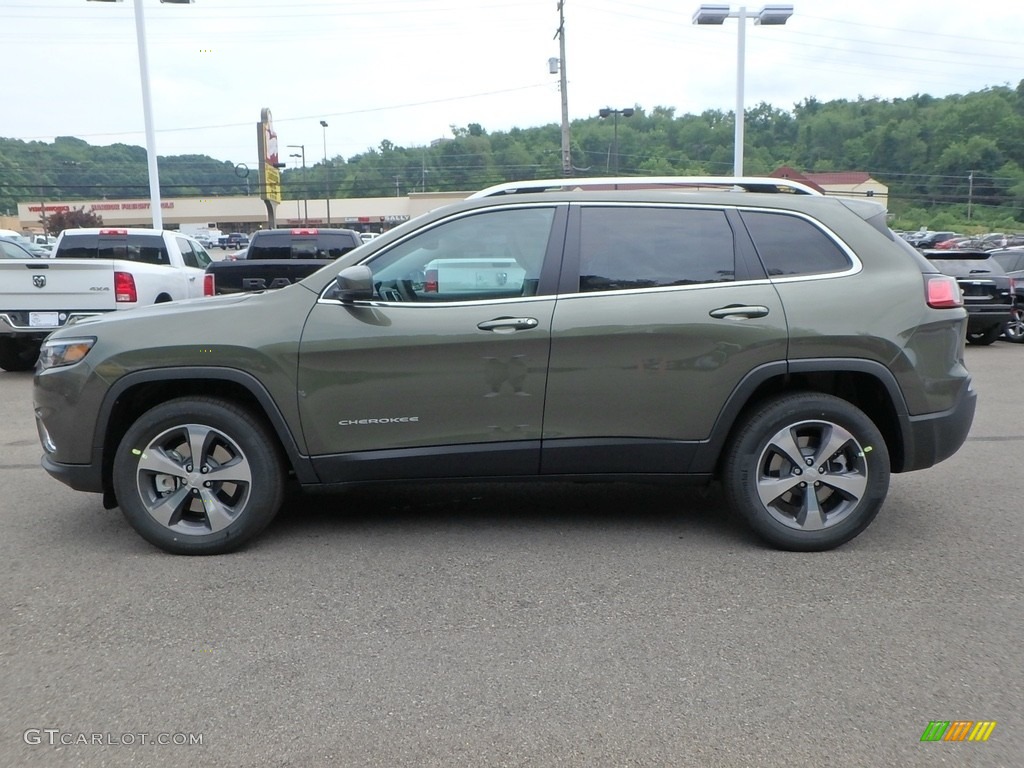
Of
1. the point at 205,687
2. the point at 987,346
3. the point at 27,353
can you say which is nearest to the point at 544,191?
the point at 205,687

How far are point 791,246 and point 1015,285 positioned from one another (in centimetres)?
1260

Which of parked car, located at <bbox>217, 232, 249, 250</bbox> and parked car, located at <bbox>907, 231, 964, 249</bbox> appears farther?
parked car, located at <bbox>217, 232, 249, 250</bbox>

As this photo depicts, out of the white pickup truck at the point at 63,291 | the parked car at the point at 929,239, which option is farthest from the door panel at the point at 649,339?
the parked car at the point at 929,239

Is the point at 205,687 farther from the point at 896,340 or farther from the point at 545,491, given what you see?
the point at 896,340

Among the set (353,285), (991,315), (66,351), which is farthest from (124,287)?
(991,315)

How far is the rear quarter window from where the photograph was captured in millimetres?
4648

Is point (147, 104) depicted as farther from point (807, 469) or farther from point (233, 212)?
point (233, 212)

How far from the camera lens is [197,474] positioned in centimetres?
456

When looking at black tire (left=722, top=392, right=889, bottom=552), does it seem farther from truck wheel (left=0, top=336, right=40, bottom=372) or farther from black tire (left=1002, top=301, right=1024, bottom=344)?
black tire (left=1002, top=301, right=1024, bottom=344)

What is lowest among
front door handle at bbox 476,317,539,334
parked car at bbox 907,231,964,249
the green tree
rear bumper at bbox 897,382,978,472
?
rear bumper at bbox 897,382,978,472

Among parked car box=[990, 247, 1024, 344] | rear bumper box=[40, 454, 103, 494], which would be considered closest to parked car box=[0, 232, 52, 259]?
rear bumper box=[40, 454, 103, 494]

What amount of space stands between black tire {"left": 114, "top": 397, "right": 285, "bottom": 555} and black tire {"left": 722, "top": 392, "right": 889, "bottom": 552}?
7.93ft

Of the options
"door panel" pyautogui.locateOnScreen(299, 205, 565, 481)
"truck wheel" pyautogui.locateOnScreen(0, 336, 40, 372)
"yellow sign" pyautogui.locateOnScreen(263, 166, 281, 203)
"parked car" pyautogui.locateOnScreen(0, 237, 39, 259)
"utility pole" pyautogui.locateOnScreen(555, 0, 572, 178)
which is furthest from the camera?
"yellow sign" pyautogui.locateOnScreen(263, 166, 281, 203)

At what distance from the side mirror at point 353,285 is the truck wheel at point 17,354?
337 inches
